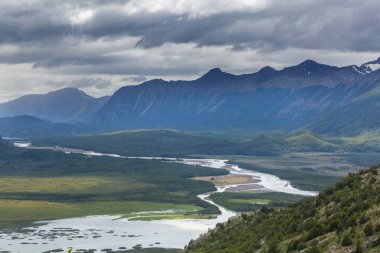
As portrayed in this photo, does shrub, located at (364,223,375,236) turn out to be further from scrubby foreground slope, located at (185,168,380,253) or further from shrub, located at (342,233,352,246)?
shrub, located at (342,233,352,246)

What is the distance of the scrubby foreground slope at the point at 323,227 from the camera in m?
59.5

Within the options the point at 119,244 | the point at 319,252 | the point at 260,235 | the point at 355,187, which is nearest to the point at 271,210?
the point at 260,235

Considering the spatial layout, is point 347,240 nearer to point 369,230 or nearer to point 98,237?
point 369,230

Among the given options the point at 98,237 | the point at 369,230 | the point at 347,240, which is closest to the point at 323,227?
the point at 347,240

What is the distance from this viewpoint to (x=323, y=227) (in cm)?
6775

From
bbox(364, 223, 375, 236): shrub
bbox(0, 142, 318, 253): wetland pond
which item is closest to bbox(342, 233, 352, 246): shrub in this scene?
bbox(364, 223, 375, 236): shrub

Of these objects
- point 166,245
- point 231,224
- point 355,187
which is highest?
point 355,187

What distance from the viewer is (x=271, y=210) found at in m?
110

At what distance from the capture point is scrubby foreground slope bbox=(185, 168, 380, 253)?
195 feet

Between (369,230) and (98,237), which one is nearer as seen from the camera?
(369,230)

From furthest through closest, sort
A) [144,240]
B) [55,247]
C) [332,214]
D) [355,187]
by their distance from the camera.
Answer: [144,240] → [55,247] → [355,187] → [332,214]

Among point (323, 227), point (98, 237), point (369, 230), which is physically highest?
point (369, 230)

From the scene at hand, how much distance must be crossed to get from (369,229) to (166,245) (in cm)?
10930

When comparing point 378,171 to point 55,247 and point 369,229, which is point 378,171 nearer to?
point 369,229
